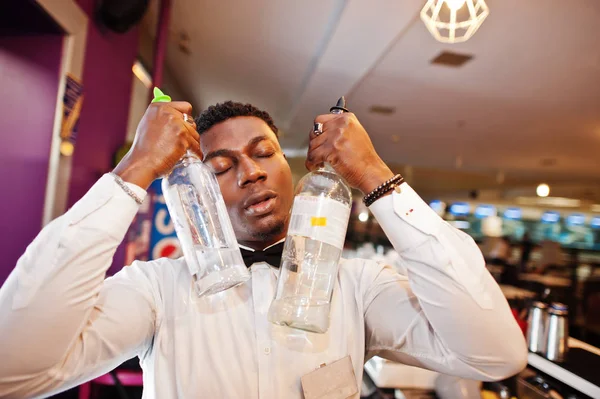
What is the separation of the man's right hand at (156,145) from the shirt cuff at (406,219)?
48cm

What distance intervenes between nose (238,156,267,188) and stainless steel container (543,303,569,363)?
174cm

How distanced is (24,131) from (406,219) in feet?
6.70

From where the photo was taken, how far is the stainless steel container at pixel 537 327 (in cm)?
199

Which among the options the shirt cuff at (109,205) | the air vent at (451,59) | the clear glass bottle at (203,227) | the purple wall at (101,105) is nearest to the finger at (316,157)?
the clear glass bottle at (203,227)

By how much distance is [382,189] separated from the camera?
3.00 ft

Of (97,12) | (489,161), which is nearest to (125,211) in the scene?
(97,12)

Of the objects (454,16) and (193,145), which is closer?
(193,145)

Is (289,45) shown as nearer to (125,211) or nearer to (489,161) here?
(125,211)

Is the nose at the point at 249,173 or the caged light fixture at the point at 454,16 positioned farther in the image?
the caged light fixture at the point at 454,16

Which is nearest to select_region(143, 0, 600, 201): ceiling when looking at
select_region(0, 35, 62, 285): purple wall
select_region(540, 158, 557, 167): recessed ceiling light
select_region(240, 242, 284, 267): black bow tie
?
select_region(540, 158, 557, 167): recessed ceiling light

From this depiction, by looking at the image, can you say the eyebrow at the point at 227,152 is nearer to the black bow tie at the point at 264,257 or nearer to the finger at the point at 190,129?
the finger at the point at 190,129

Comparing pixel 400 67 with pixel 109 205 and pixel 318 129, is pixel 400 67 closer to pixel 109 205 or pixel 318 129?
pixel 318 129

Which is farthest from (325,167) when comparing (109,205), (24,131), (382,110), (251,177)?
(382,110)

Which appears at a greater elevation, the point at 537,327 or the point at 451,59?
the point at 451,59
